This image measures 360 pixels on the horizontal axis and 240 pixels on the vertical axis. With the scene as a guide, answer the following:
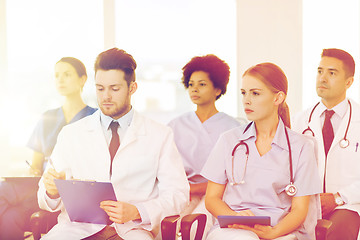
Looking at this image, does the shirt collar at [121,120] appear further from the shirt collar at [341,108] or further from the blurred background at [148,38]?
the blurred background at [148,38]

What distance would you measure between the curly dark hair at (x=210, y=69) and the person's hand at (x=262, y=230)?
1.45 meters

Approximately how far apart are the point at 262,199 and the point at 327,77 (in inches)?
43.9

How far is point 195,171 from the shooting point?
3107 millimetres

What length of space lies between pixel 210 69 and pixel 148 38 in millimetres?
1454

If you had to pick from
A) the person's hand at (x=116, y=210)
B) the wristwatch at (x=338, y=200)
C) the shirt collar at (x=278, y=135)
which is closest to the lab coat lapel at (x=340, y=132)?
the wristwatch at (x=338, y=200)

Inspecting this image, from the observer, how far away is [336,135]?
2.76 metres

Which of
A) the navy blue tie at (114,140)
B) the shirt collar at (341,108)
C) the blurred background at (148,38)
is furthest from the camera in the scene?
the blurred background at (148,38)

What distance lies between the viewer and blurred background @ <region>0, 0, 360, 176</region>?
4145 millimetres

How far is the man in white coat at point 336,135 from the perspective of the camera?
2563 mm

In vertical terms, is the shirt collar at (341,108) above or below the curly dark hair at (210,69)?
below

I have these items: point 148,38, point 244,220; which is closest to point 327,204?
point 244,220

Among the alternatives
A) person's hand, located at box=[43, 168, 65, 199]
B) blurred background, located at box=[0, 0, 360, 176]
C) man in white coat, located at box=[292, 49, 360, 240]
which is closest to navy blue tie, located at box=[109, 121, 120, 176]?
person's hand, located at box=[43, 168, 65, 199]

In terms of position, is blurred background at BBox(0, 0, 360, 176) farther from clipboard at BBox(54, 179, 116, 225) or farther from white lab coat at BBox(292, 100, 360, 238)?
clipboard at BBox(54, 179, 116, 225)

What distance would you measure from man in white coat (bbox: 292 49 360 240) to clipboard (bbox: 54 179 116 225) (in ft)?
4.36
